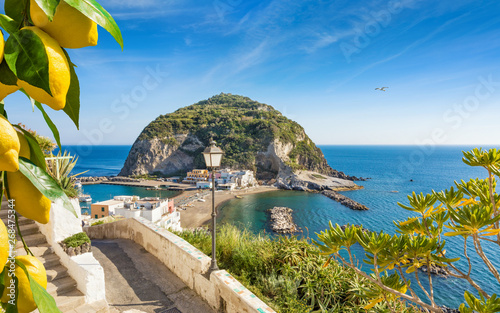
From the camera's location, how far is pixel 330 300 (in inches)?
160

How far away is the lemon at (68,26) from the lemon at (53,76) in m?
0.02

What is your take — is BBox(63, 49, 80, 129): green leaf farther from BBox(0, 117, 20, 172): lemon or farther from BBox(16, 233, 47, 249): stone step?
BBox(16, 233, 47, 249): stone step

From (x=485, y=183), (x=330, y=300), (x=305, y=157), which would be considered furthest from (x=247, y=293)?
(x=305, y=157)

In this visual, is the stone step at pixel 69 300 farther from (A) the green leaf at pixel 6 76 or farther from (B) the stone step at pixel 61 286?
(A) the green leaf at pixel 6 76

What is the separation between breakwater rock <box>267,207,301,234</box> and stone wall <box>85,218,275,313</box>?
22.9 metres

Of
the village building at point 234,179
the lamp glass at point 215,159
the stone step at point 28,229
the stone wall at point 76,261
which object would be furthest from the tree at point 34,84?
the village building at point 234,179

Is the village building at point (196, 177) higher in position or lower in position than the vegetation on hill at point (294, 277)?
lower

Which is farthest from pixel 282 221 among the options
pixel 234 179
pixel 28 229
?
pixel 28 229

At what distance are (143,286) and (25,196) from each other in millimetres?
5075

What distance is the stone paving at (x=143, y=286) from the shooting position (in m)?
4.16

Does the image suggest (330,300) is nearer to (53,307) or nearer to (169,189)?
(53,307)

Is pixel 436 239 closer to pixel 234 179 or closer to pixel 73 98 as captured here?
pixel 73 98

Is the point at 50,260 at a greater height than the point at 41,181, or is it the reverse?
the point at 41,181

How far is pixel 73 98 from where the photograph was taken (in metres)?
0.46
